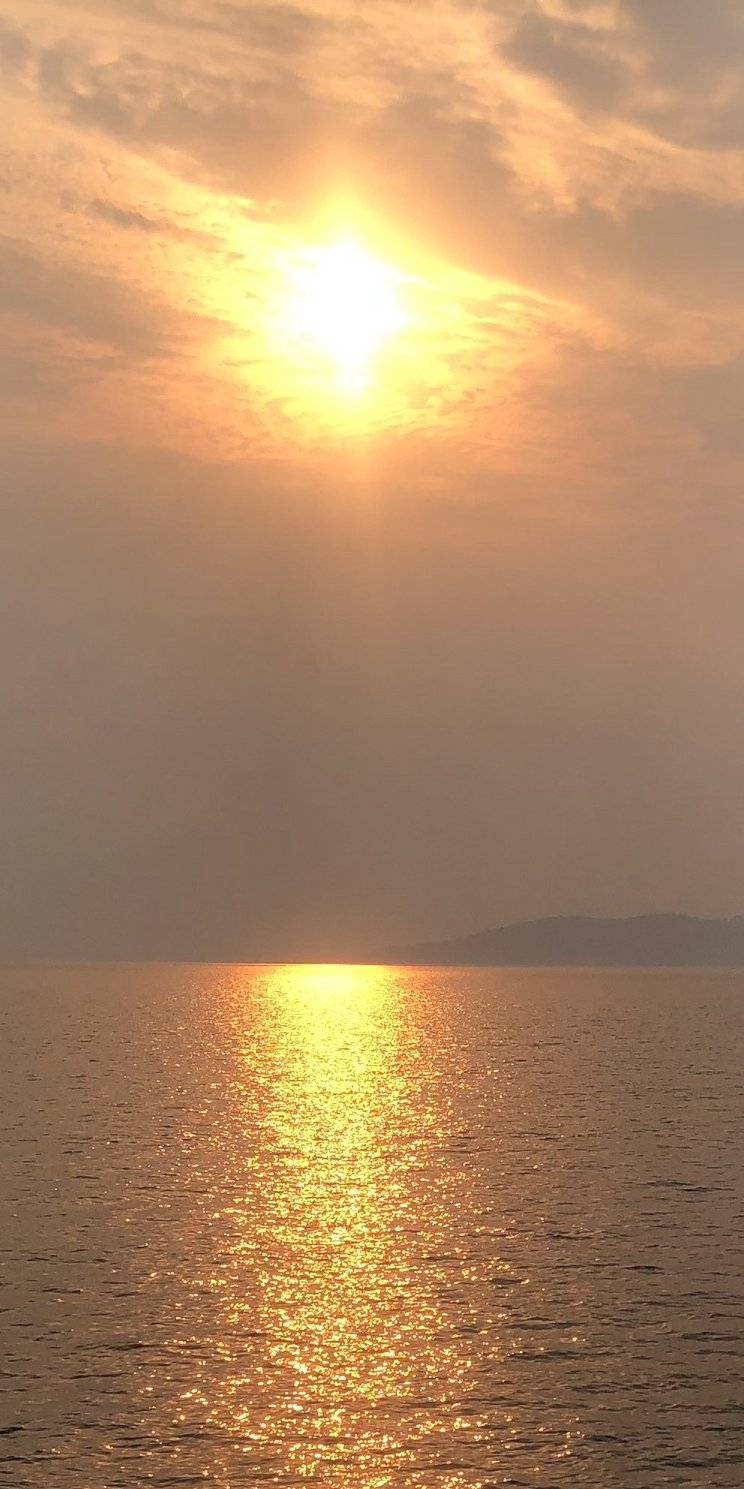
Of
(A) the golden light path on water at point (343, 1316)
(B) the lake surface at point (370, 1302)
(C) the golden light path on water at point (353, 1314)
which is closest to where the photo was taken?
(B) the lake surface at point (370, 1302)

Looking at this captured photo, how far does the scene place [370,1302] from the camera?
4584cm

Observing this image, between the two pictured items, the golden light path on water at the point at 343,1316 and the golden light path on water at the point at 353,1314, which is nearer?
the golden light path on water at the point at 353,1314

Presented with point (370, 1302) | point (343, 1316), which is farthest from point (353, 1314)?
point (370, 1302)

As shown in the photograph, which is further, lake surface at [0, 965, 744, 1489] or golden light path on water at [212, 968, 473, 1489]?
golden light path on water at [212, 968, 473, 1489]

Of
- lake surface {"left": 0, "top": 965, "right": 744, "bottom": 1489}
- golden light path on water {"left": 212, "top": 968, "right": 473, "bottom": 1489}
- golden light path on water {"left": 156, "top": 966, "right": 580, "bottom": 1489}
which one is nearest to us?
lake surface {"left": 0, "top": 965, "right": 744, "bottom": 1489}

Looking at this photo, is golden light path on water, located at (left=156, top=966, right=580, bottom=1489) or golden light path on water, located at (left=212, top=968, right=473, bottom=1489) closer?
golden light path on water, located at (left=156, top=966, right=580, bottom=1489)

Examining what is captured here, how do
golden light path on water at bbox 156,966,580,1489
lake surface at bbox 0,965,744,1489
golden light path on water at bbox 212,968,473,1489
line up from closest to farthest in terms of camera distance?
lake surface at bbox 0,965,744,1489 < golden light path on water at bbox 156,966,580,1489 < golden light path on water at bbox 212,968,473,1489

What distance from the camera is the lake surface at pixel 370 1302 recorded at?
106 ft

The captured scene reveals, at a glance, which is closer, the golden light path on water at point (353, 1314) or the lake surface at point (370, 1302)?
the lake surface at point (370, 1302)

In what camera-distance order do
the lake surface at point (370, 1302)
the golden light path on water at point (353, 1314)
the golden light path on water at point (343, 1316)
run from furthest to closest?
the golden light path on water at point (343, 1316)
the golden light path on water at point (353, 1314)
the lake surface at point (370, 1302)

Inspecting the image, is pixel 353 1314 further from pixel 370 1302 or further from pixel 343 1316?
pixel 370 1302

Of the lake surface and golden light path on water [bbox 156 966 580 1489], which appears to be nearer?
the lake surface

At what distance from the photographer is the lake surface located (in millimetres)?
32312

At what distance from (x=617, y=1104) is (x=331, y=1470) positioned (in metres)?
86.6
